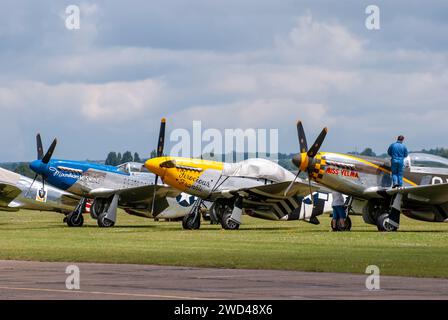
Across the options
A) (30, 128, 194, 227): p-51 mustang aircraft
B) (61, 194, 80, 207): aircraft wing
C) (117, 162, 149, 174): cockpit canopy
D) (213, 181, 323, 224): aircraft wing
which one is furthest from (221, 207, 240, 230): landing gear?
(61, 194, 80, 207): aircraft wing

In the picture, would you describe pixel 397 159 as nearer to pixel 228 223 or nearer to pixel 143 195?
pixel 228 223

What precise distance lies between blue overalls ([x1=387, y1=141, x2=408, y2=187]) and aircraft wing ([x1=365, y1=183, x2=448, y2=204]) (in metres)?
0.37

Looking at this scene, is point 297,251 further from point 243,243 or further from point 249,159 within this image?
point 249,159

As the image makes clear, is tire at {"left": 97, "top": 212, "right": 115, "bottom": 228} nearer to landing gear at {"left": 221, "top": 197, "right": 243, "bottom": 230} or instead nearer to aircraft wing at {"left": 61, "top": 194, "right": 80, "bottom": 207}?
landing gear at {"left": 221, "top": 197, "right": 243, "bottom": 230}

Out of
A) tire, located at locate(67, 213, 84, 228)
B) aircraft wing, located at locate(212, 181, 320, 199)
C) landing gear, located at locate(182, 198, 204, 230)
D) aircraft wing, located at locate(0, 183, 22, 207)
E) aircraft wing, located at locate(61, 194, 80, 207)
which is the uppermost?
aircraft wing, located at locate(212, 181, 320, 199)

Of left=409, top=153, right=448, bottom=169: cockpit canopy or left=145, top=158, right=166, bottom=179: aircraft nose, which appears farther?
left=145, top=158, right=166, bottom=179: aircraft nose

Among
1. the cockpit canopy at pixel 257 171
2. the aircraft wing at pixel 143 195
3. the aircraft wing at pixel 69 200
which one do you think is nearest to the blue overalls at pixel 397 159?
the cockpit canopy at pixel 257 171

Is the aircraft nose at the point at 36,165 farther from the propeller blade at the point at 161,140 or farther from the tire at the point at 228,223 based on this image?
the tire at the point at 228,223

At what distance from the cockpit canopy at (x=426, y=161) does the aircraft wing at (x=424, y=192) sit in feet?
5.01

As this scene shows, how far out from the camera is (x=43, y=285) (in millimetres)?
16625

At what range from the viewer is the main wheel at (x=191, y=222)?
40.9 metres

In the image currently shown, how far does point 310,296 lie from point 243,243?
45.9ft

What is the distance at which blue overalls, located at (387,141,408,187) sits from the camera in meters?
34.6
